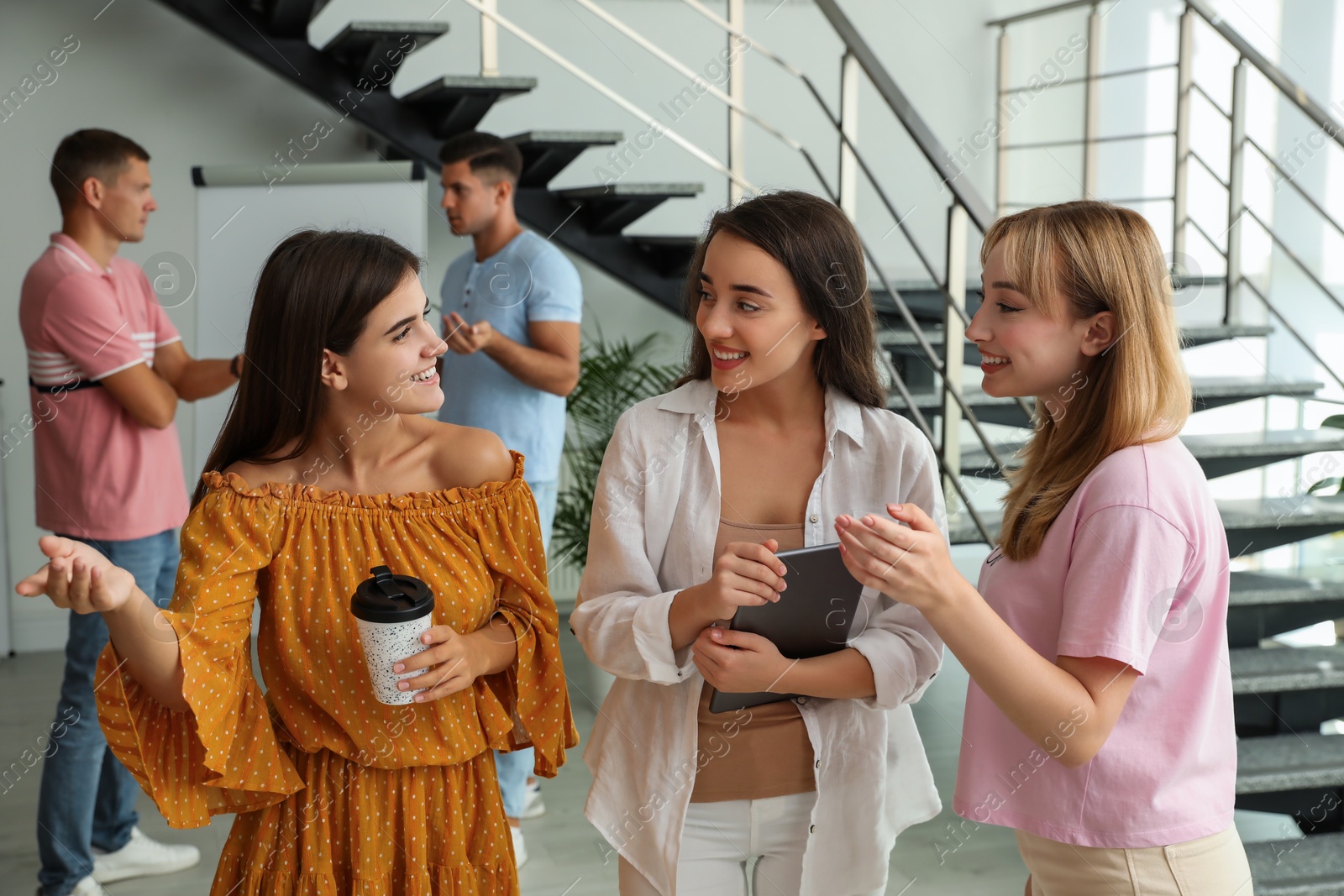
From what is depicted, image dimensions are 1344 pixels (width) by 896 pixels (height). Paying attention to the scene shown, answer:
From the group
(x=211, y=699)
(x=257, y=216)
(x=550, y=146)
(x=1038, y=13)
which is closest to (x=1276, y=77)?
(x=1038, y=13)

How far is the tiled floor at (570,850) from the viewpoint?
8.37 ft

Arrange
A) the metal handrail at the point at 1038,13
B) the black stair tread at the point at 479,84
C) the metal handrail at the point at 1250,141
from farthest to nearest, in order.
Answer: the metal handrail at the point at 1038,13
the black stair tread at the point at 479,84
the metal handrail at the point at 1250,141

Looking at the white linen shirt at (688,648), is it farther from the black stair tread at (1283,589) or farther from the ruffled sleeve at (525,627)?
the black stair tread at (1283,589)

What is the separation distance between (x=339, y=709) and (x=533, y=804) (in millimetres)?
1818

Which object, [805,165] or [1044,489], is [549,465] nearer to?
[1044,489]

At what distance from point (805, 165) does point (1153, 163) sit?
1730 mm

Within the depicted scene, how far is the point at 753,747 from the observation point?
4.16 ft

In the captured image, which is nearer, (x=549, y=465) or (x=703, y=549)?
(x=703, y=549)

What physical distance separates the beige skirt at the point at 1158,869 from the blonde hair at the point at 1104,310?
317mm

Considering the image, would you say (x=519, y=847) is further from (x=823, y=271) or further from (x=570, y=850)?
(x=823, y=271)

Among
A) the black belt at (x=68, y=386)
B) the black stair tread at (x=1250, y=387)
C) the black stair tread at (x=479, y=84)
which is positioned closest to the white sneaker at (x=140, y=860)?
the black belt at (x=68, y=386)

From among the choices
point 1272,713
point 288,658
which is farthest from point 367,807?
point 1272,713

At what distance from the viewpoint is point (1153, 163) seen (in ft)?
17.1

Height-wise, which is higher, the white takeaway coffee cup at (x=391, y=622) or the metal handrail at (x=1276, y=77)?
the metal handrail at (x=1276, y=77)
